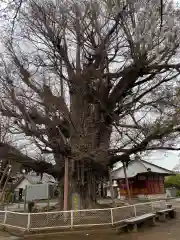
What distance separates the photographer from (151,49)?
45.2ft

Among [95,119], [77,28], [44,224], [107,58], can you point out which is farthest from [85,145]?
[77,28]

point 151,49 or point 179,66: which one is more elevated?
point 151,49

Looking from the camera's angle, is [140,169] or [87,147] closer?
[87,147]

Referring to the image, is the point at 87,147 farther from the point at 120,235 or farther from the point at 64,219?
the point at 120,235

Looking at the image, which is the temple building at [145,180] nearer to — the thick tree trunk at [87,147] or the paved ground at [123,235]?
the thick tree trunk at [87,147]

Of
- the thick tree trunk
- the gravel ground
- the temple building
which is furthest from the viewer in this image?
the temple building

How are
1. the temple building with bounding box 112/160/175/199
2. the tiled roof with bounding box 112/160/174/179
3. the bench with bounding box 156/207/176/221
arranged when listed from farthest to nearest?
the temple building with bounding box 112/160/175/199, the tiled roof with bounding box 112/160/174/179, the bench with bounding box 156/207/176/221

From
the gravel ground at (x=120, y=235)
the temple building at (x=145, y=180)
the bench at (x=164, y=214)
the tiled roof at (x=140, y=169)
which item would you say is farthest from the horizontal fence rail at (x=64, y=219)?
the temple building at (x=145, y=180)

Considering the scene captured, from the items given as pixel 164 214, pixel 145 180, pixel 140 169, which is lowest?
pixel 164 214

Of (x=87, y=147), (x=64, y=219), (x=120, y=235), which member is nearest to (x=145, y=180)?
(x=87, y=147)

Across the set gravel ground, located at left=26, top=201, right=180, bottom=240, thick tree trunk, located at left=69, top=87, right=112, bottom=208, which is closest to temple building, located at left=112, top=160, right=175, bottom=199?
thick tree trunk, located at left=69, top=87, right=112, bottom=208

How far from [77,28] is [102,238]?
1002cm

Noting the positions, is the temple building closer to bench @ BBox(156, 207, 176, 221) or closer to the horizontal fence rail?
bench @ BBox(156, 207, 176, 221)

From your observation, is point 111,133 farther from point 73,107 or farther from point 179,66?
point 179,66
